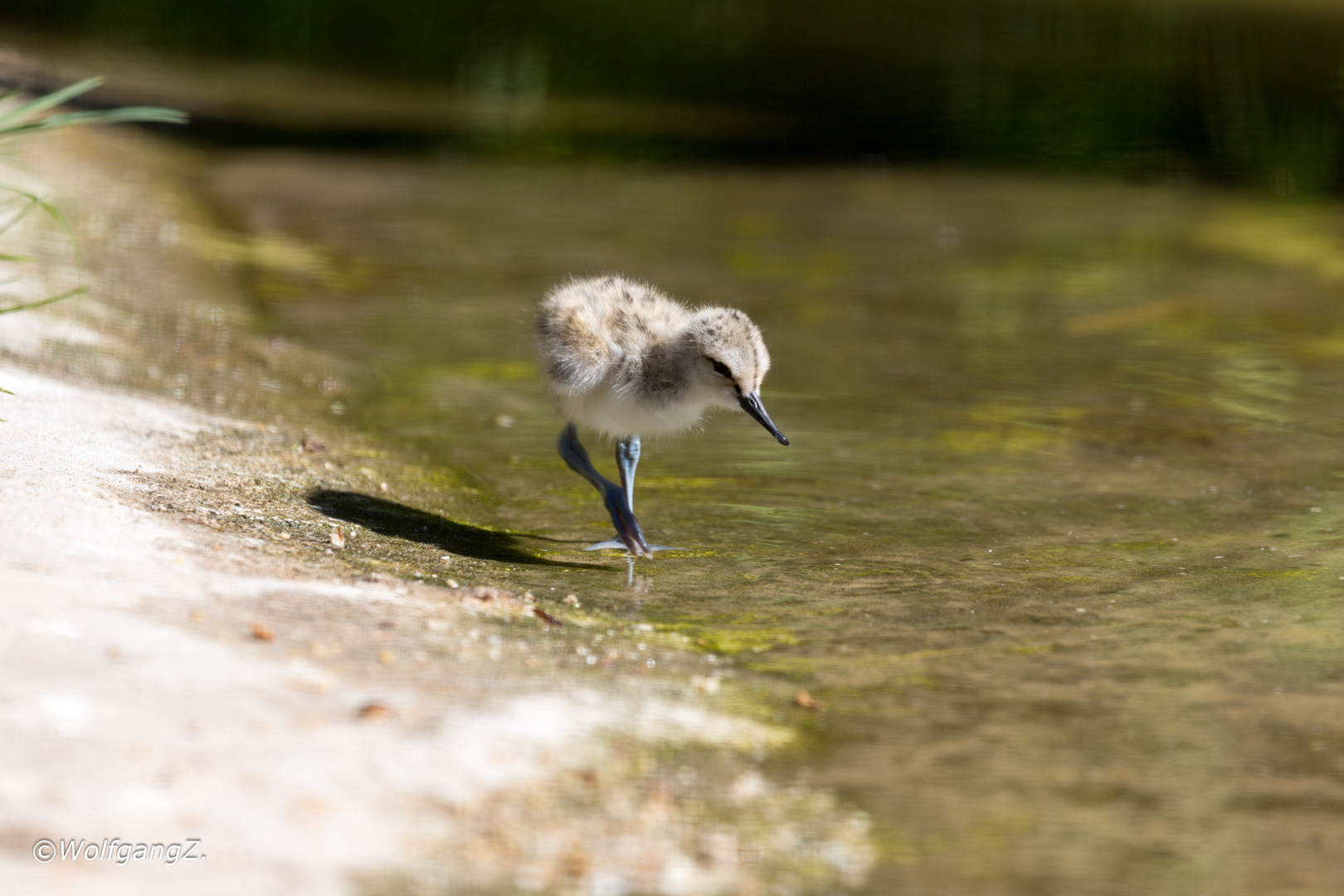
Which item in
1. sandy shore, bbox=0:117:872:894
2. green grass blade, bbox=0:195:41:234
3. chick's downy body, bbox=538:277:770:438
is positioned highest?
green grass blade, bbox=0:195:41:234

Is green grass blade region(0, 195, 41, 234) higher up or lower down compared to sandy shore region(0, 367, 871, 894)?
higher up

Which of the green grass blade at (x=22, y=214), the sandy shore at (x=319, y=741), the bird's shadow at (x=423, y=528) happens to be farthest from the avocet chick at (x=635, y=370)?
the green grass blade at (x=22, y=214)

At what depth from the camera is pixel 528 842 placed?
2533 millimetres

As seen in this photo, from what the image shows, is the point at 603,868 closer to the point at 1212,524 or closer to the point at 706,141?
the point at 1212,524

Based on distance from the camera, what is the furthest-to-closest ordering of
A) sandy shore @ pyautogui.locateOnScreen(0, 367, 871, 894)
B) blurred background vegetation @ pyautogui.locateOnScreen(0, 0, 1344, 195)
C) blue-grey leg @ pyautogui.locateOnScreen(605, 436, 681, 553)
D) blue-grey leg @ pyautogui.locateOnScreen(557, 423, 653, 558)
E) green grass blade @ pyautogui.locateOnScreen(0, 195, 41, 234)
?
1. blurred background vegetation @ pyautogui.locateOnScreen(0, 0, 1344, 195)
2. blue-grey leg @ pyautogui.locateOnScreen(605, 436, 681, 553)
3. blue-grey leg @ pyautogui.locateOnScreen(557, 423, 653, 558)
4. green grass blade @ pyautogui.locateOnScreen(0, 195, 41, 234)
5. sandy shore @ pyautogui.locateOnScreen(0, 367, 871, 894)

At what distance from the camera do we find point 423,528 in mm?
4309

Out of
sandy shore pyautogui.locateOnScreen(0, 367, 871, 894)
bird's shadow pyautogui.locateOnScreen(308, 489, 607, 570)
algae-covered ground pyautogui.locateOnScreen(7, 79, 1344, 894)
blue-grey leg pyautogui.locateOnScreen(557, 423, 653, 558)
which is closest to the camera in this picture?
sandy shore pyautogui.locateOnScreen(0, 367, 871, 894)

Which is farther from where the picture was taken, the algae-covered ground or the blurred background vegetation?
the blurred background vegetation

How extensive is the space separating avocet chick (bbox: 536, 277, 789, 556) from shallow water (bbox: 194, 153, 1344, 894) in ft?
1.02

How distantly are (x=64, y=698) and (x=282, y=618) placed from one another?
54cm

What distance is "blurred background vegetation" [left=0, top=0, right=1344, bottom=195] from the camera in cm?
1120

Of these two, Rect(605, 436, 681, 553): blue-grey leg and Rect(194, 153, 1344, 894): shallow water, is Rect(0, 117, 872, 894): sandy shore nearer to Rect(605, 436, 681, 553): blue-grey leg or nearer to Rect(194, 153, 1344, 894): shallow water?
Rect(194, 153, 1344, 894): shallow water

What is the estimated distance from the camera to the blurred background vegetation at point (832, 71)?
36.7ft

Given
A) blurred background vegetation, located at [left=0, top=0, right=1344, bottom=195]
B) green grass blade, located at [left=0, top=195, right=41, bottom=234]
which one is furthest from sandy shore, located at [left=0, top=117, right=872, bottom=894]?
blurred background vegetation, located at [left=0, top=0, right=1344, bottom=195]
